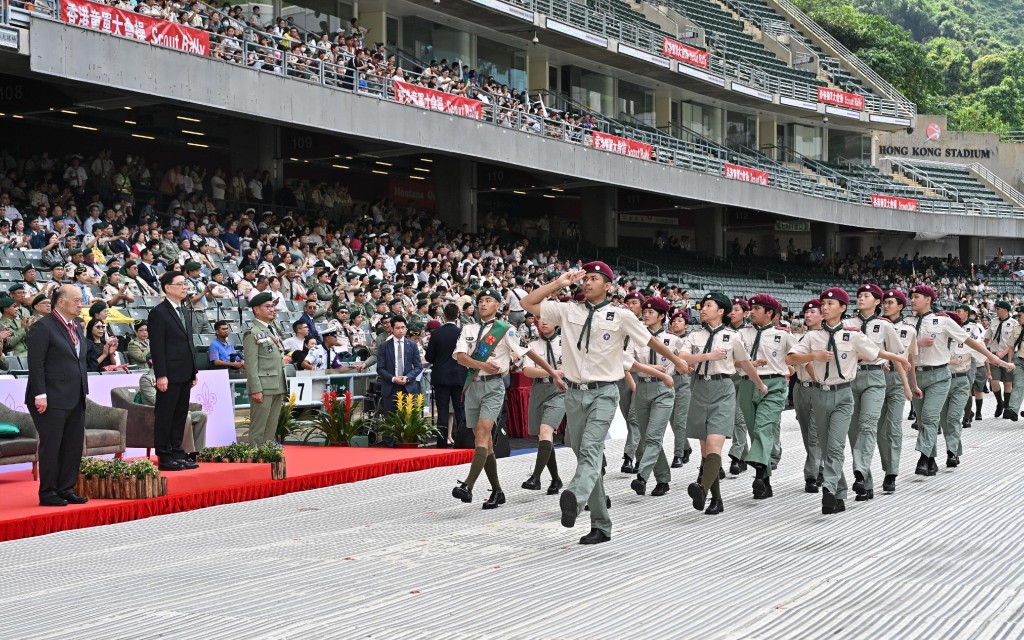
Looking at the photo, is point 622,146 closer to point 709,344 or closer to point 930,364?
point 930,364

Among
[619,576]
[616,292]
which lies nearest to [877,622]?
[619,576]

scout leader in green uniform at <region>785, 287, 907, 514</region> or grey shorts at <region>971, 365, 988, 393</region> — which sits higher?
scout leader in green uniform at <region>785, 287, 907, 514</region>

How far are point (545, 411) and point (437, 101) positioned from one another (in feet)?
65.9

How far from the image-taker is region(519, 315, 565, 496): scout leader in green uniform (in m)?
11.3

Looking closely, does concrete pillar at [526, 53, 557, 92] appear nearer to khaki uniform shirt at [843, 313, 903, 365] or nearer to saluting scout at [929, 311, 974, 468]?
saluting scout at [929, 311, 974, 468]

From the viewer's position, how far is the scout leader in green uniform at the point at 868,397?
36.9 feet

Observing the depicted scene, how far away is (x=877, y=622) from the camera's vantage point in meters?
6.44

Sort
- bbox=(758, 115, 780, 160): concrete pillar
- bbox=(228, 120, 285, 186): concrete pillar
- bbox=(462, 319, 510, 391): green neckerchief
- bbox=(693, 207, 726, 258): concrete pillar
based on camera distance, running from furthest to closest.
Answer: bbox=(758, 115, 780, 160): concrete pillar < bbox=(693, 207, 726, 258): concrete pillar < bbox=(228, 120, 285, 186): concrete pillar < bbox=(462, 319, 510, 391): green neckerchief

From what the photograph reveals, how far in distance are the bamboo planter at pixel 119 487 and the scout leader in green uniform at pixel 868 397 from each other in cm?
656

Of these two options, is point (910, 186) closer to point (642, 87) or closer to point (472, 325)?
point (642, 87)

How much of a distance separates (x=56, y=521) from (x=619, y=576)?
16.0 feet

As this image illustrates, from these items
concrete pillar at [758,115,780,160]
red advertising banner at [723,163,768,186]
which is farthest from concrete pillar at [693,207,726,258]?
red advertising banner at [723,163,768,186]

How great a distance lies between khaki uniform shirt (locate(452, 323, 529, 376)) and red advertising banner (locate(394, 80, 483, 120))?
18.8 m

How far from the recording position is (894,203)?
54125 millimetres
